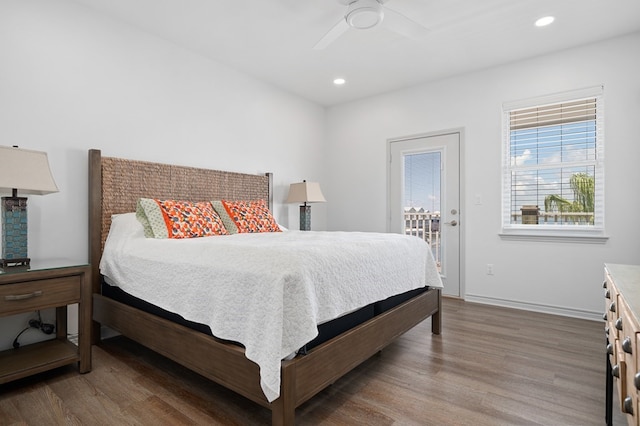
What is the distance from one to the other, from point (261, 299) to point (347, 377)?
102cm

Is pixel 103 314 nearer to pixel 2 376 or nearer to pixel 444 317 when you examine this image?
pixel 2 376

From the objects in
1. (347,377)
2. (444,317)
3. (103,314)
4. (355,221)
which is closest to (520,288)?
(444,317)

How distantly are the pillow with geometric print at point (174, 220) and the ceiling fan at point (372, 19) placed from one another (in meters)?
1.75

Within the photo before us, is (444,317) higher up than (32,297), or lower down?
lower down

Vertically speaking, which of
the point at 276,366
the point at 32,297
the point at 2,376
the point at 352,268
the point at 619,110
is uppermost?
the point at 619,110

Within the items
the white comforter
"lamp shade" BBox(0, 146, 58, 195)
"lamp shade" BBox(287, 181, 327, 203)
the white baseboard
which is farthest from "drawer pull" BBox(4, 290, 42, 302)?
the white baseboard

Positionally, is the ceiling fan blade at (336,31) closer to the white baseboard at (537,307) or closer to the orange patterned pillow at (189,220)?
the orange patterned pillow at (189,220)

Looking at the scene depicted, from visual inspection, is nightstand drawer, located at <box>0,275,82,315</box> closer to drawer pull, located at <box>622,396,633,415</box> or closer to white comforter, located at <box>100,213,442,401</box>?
white comforter, located at <box>100,213,442,401</box>

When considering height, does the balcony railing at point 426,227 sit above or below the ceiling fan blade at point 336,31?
below

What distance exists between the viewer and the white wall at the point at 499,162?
3207 mm

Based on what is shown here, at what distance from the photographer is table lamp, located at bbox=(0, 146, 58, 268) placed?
199 centimetres

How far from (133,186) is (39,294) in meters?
1.19

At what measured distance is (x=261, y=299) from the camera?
1.50 meters

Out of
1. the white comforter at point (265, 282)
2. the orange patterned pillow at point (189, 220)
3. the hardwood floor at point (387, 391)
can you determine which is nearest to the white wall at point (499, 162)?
the hardwood floor at point (387, 391)
